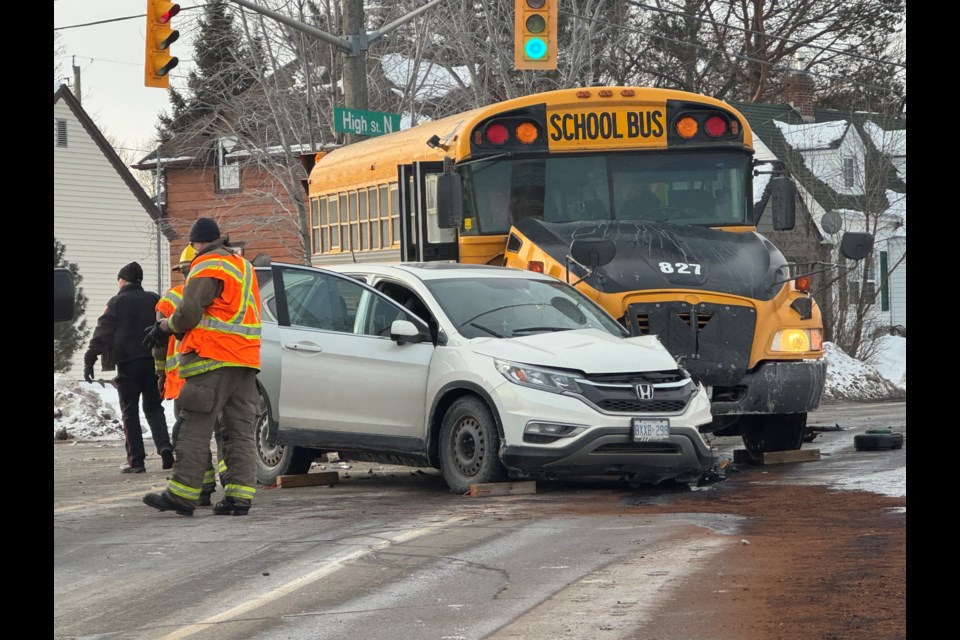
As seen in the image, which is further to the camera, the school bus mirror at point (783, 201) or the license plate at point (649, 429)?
the school bus mirror at point (783, 201)

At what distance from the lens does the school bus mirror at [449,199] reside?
14352 mm

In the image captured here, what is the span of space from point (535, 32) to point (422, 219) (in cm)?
422

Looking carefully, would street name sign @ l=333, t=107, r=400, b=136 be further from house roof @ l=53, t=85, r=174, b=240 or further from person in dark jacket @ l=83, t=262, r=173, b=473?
house roof @ l=53, t=85, r=174, b=240

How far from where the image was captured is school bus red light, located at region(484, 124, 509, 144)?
579 inches

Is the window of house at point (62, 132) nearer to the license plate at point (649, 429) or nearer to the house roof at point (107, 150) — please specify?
the house roof at point (107, 150)

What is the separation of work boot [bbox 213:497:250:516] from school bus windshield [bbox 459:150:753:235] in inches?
184

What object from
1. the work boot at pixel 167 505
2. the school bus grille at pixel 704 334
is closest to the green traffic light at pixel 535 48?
the school bus grille at pixel 704 334

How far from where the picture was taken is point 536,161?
1472 centimetres

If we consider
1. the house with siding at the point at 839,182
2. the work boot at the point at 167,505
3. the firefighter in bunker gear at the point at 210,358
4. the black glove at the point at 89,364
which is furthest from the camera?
the house with siding at the point at 839,182
